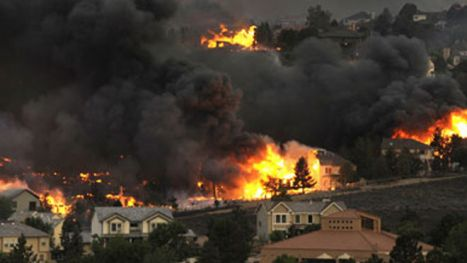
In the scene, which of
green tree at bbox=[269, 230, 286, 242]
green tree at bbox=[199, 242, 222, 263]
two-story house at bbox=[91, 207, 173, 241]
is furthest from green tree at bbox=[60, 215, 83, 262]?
green tree at bbox=[269, 230, 286, 242]

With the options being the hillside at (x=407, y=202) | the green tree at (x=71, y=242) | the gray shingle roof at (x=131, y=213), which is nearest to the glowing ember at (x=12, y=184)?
the hillside at (x=407, y=202)

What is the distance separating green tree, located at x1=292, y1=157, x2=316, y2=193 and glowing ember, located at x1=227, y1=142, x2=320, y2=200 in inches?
20.6

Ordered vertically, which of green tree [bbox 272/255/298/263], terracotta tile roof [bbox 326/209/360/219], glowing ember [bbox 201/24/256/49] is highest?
glowing ember [bbox 201/24/256/49]

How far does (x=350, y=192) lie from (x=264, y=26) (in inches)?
2223

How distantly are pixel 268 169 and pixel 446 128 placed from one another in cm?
1725

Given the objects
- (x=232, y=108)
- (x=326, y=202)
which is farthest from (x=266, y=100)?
(x=326, y=202)

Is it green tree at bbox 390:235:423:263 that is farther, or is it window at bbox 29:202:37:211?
window at bbox 29:202:37:211

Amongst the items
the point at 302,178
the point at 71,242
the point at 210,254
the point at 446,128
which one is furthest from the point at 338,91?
the point at 210,254

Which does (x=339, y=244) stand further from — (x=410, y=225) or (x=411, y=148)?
(x=411, y=148)

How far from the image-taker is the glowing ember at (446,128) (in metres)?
121

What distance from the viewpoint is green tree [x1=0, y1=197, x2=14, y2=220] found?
98188 millimetres

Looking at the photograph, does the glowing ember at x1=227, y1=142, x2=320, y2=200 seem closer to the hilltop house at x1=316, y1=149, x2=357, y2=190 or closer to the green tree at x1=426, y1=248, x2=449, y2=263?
the hilltop house at x1=316, y1=149, x2=357, y2=190

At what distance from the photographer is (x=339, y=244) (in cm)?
7850

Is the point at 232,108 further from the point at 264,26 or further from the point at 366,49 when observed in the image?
the point at 264,26
